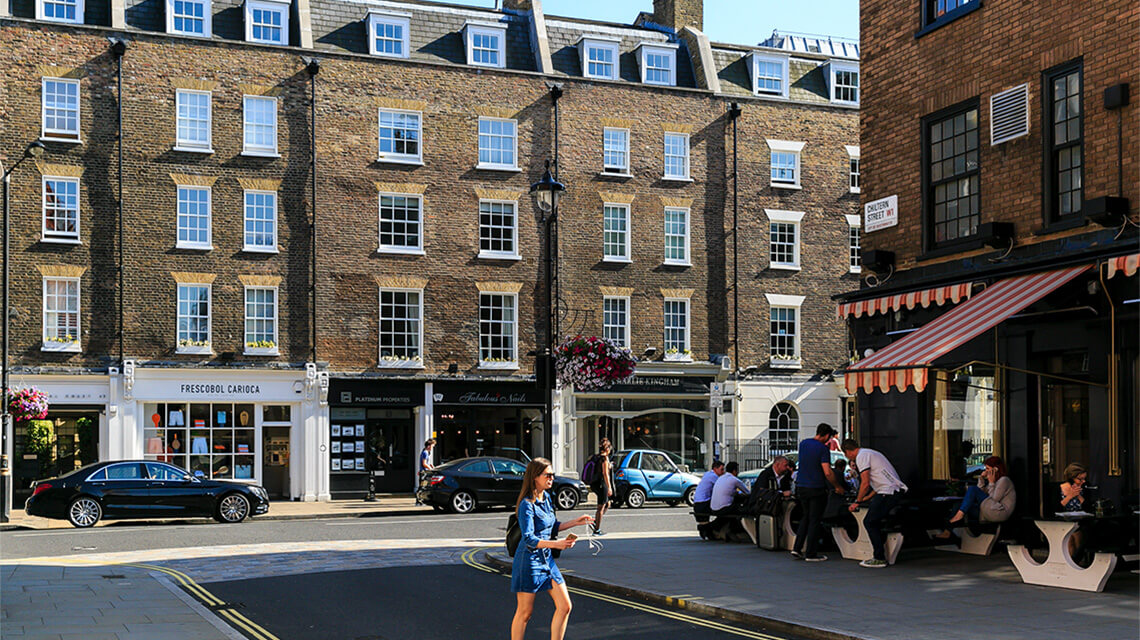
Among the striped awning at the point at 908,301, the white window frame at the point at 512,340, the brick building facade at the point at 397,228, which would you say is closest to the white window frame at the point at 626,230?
the brick building facade at the point at 397,228

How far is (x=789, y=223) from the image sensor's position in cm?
3966

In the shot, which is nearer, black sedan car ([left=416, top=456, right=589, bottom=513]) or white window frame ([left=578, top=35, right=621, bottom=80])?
black sedan car ([left=416, top=456, right=589, bottom=513])

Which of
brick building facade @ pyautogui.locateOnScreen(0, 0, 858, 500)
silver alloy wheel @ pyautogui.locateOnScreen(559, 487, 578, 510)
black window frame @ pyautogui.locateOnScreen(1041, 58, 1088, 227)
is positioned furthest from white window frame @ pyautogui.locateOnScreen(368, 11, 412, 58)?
black window frame @ pyautogui.locateOnScreen(1041, 58, 1088, 227)

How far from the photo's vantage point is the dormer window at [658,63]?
38.5 metres

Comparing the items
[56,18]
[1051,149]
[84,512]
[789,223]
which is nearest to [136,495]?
[84,512]

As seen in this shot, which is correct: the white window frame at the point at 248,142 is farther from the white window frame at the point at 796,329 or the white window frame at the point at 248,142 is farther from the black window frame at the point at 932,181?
the black window frame at the point at 932,181

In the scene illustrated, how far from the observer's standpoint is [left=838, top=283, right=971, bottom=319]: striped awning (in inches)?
644

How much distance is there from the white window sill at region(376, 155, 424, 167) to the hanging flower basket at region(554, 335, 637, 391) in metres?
12.6

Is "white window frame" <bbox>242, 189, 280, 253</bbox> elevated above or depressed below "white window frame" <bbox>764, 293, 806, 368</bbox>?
above

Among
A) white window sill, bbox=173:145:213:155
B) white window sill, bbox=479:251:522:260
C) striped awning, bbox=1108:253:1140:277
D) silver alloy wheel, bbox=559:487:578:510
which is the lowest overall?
silver alloy wheel, bbox=559:487:578:510

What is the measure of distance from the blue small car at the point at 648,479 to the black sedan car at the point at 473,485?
210cm

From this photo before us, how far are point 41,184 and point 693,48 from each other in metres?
19.8

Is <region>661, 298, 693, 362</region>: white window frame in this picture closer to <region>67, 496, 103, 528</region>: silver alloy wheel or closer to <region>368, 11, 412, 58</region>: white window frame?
<region>368, 11, 412, 58</region>: white window frame

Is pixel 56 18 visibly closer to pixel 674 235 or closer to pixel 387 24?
pixel 387 24
